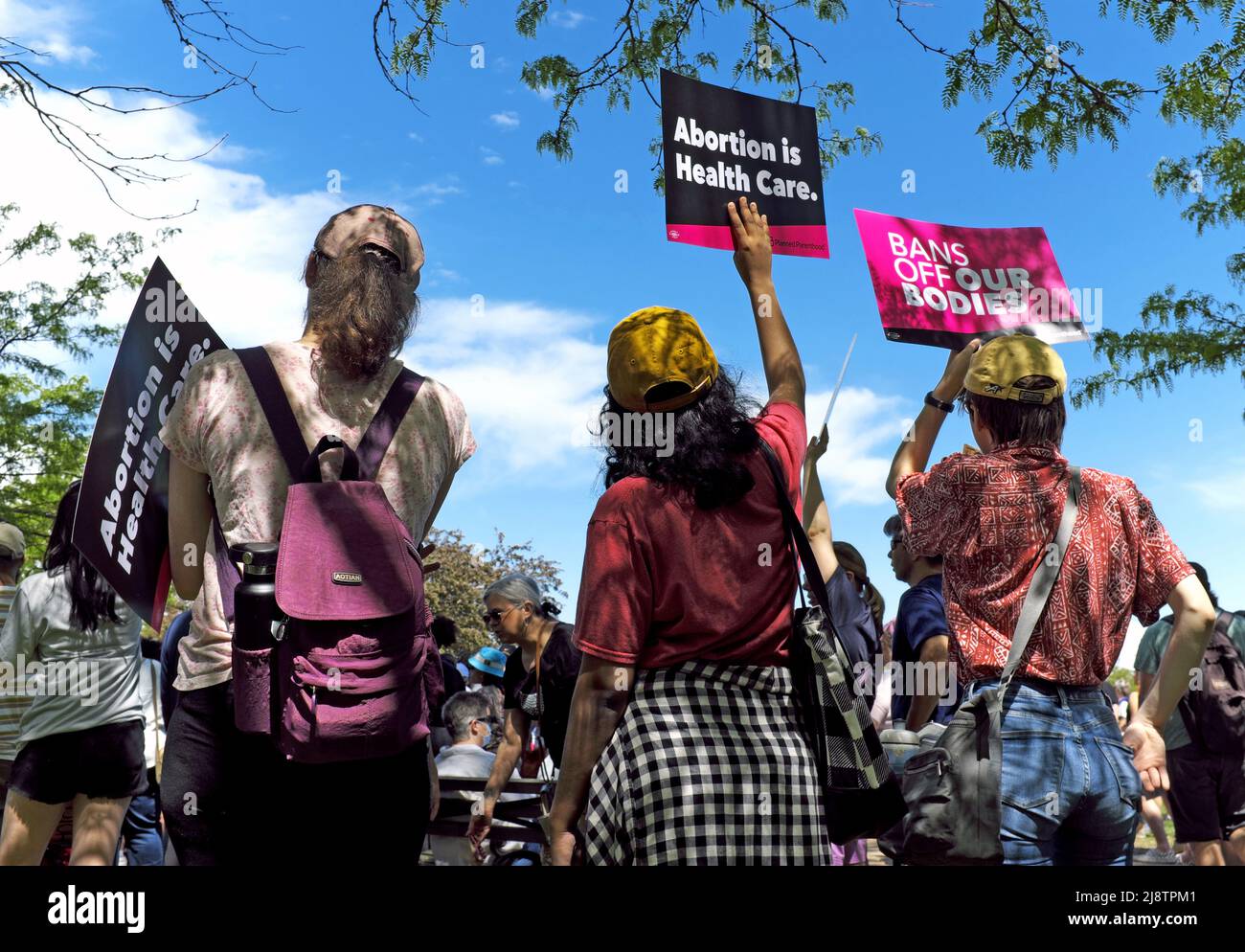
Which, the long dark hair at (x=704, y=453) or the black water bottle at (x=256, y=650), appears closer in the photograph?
the black water bottle at (x=256, y=650)

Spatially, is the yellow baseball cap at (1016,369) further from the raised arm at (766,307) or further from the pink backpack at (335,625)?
the pink backpack at (335,625)

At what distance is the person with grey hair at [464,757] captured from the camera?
21.0 ft

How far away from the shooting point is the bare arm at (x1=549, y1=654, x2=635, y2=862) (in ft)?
7.60

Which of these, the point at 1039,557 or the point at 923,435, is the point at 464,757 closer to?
the point at 923,435

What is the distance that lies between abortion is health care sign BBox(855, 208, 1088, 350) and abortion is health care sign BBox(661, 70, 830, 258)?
2.71 ft

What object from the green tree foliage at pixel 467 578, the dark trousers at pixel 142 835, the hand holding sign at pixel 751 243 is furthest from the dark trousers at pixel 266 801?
the green tree foliage at pixel 467 578

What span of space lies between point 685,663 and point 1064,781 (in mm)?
1046

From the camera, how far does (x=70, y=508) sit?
4.69 meters

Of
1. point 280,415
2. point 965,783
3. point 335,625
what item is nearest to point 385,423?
point 280,415

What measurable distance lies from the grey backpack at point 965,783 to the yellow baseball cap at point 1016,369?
1.74 ft

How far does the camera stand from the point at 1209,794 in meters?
6.90
